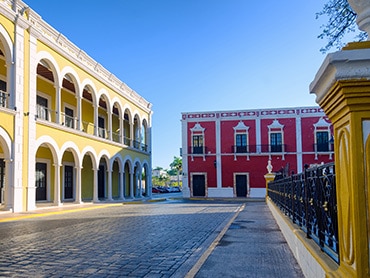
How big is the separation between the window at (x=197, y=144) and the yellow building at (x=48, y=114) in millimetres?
6384

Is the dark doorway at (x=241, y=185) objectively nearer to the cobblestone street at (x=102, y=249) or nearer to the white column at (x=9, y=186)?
the white column at (x=9, y=186)

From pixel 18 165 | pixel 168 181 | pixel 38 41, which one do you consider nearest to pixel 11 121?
pixel 18 165

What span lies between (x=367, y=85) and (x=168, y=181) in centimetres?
8495

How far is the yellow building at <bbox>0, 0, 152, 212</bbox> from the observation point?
13.9 meters

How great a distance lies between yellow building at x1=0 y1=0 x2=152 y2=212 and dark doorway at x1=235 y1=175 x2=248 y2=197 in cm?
914

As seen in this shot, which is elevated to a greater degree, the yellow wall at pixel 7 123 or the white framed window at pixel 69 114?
the white framed window at pixel 69 114

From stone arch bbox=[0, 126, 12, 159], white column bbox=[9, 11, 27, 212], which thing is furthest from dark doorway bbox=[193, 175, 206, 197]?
stone arch bbox=[0, 126, 12, 159]

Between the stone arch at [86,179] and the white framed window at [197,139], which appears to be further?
the white framed window at [197,139]

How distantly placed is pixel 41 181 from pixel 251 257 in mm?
16483

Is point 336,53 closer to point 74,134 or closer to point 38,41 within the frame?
point 38,41

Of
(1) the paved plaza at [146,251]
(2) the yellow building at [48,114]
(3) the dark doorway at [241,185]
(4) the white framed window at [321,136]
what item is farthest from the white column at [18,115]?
(4) the white framed window at [321,136]

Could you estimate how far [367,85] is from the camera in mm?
1971

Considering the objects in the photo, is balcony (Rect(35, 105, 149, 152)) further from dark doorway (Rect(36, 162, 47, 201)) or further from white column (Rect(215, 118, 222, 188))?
white column (Rect(215, 118, 222, 188))

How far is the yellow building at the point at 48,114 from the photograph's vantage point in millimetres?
13938
